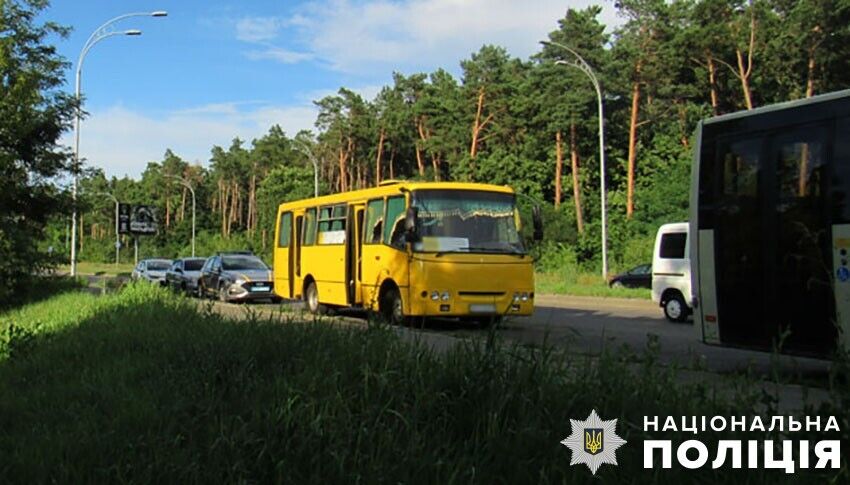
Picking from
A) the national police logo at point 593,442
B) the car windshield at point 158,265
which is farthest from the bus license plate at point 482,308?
the car windshield at point 158,265

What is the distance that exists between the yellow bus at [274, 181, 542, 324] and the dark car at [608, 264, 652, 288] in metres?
17.9

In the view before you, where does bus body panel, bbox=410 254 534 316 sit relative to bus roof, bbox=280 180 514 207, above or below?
below

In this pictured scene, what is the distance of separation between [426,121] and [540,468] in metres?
65.4

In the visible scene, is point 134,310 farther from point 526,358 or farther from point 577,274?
point 577,274

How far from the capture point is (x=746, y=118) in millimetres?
9453

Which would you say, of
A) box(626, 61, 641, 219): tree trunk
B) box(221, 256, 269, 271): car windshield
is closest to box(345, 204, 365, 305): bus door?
box(221, 256, 269, 271): car windshield

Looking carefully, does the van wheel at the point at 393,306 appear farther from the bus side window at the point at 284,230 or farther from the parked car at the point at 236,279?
the parked car at the point at 236,279

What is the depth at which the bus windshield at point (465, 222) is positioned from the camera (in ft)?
45.0

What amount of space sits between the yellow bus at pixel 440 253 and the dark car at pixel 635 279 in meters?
17.9

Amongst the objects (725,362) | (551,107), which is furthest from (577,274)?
(725,362)

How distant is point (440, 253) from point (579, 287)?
18.8m

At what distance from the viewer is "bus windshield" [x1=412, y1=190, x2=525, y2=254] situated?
1371 centimetres

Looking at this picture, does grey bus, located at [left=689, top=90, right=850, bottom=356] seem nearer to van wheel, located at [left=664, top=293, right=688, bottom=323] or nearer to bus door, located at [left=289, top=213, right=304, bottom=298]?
van wheel, located at [left=664, top=293, right=688, bottom=323]

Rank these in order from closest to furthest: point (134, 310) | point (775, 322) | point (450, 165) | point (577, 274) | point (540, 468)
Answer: point (540, 468), point (775, 322), point (134, 310), point (577, 274), point (450, 165)
